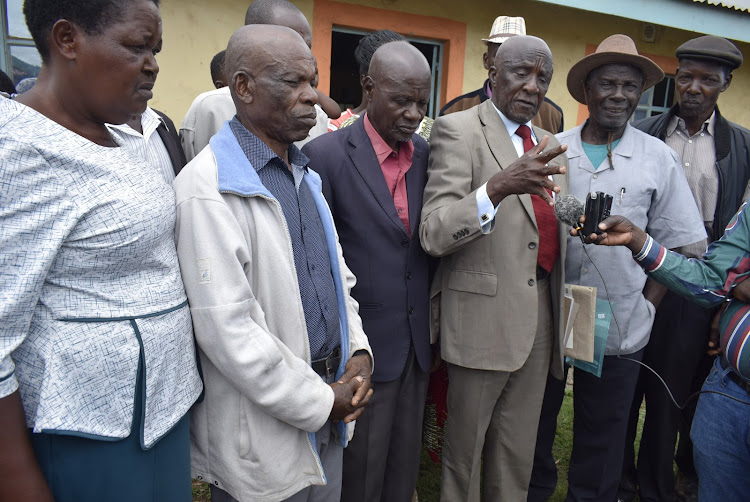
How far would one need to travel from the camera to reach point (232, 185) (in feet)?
5.00

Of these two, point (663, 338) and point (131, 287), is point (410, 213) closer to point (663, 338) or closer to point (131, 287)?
point (131, 287)

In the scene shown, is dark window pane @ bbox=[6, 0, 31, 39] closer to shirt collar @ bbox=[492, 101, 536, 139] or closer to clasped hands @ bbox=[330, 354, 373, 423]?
shirt collar @ bbox=[492, 101, 536, 139]

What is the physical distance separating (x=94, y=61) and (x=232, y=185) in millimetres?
459

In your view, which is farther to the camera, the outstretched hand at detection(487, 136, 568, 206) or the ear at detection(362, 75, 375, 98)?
the ear at detection(362, 75, 375, 98)

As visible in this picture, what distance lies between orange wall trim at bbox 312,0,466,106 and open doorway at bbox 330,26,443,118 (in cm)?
13

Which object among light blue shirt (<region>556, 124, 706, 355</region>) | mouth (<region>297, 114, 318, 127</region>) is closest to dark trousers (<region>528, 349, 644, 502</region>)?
light blue shirt (<region>556, 124, 706, 355</region>)

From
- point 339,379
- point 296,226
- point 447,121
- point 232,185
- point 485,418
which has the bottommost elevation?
point 485,418

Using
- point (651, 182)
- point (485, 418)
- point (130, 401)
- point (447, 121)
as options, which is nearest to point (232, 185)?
point (130, 401)

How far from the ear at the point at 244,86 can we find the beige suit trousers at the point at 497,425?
150 centimetres

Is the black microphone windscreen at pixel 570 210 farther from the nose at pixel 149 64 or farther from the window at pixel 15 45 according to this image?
the window at pixel 15 45

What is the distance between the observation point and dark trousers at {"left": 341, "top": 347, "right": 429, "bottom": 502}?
2.27 metres

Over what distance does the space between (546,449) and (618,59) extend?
2.19 metres

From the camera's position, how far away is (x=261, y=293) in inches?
62.8

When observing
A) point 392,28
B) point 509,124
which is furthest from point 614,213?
point 392,28
